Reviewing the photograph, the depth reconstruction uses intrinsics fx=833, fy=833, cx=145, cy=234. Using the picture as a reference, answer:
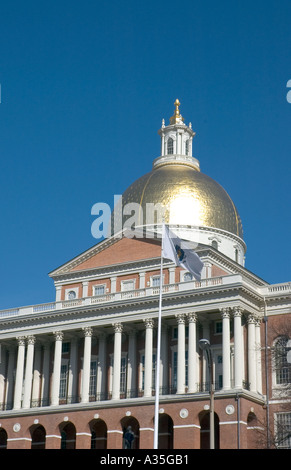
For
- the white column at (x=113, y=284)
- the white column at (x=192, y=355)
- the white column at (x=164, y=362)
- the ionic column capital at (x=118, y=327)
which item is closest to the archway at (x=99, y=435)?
the white column at (x=164, y=362)

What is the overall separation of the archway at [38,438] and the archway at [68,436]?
6.25 ft

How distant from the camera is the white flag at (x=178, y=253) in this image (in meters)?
46.1

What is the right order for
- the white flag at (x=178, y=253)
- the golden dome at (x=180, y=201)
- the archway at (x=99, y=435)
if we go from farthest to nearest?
the golden dome at (x=180, y=201)
the archway at (x=99, y=435)
the white flag at (x=178, y=253)

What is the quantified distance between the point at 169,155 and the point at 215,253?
17.3m

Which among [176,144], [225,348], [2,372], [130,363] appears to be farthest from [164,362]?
[176,144]

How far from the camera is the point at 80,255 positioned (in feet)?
245

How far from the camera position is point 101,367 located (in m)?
68.4

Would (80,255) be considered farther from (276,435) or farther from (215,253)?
(276,435)

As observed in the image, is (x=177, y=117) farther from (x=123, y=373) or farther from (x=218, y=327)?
(x=123, y=373)

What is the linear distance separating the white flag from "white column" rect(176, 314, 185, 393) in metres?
16.3

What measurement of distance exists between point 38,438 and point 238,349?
66.3 ft

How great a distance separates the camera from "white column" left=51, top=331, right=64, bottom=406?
67875 mm

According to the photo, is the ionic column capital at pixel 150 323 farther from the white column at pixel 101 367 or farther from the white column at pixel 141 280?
the white column at pixel 101 367
